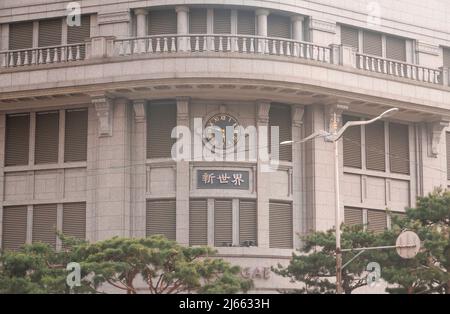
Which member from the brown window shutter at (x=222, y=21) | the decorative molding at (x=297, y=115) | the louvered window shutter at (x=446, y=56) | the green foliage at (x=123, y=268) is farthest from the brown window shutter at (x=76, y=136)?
the louvered window shutter at (x=446, y=56)

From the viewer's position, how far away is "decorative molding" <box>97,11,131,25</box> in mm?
42250

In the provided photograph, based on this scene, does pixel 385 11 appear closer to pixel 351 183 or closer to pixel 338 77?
pixel 338 77

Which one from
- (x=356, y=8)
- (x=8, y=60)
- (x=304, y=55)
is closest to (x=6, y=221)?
(x=8, y=60)

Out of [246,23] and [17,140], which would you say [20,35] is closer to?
[17,140]

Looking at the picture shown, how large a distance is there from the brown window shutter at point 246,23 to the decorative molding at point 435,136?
32.6ft

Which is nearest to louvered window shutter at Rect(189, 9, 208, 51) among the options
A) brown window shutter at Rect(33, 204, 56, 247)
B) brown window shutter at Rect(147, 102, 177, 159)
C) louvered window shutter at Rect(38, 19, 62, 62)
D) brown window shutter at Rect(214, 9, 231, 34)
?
brown window shutter at Rect(214, 9, 231, 34)

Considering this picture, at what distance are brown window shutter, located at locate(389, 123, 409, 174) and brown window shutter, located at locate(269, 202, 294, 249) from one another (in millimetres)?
6184

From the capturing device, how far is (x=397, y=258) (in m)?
35.1

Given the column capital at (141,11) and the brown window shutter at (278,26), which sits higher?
the column capital at (141,11)

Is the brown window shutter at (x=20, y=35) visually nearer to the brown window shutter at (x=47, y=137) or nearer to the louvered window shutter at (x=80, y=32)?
the louvered window shutter at (x=80, y=32)

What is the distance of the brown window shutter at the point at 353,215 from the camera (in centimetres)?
4268

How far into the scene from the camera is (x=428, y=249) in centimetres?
3453

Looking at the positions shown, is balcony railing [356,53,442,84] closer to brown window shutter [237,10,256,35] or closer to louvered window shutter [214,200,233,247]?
brown window shutter [237,10,256,35]

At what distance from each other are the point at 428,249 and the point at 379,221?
367 inches
